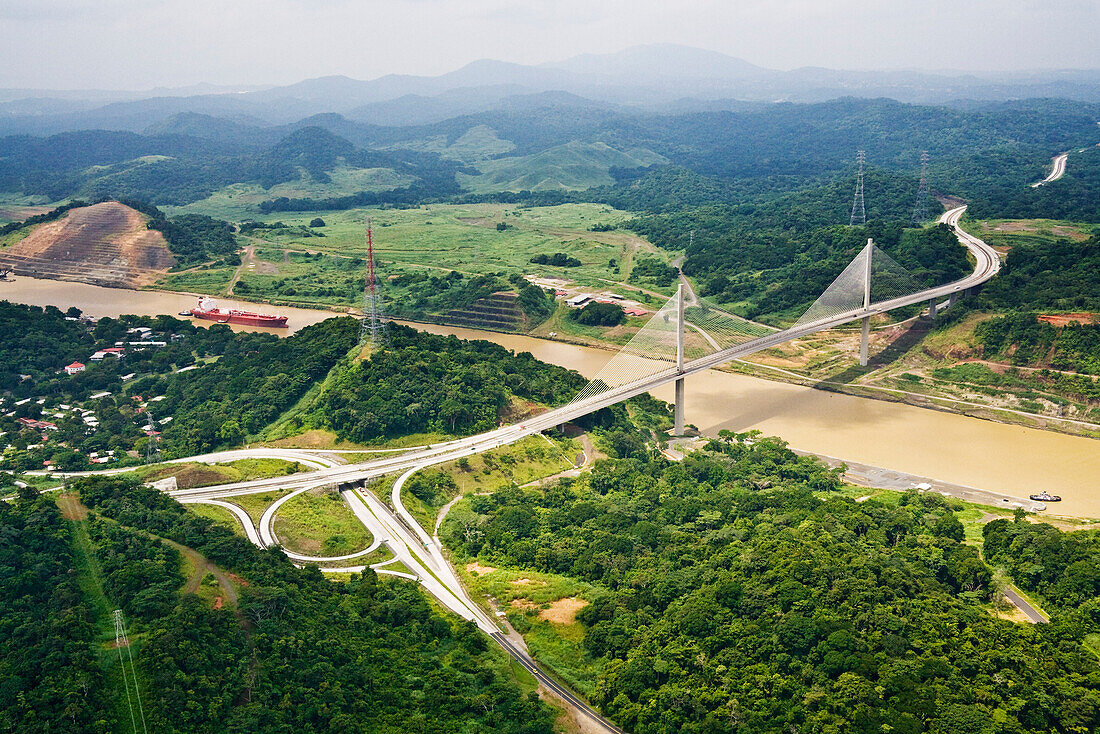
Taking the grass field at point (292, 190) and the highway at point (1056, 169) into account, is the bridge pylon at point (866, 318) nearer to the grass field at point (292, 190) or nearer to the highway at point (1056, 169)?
the highway at point (1056, 169)

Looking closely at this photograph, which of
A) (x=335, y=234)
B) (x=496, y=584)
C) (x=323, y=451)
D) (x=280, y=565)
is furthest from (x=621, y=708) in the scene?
(x=335, y=234)

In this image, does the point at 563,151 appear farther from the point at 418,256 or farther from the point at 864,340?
the point at 864,340

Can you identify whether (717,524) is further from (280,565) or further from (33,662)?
(33,662)

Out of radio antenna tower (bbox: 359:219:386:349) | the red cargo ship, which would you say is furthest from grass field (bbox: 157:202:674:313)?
radio antenna tower (bbox: 359:219:386:349)

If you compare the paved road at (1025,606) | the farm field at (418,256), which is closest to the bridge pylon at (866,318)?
the farm field at (418,256)

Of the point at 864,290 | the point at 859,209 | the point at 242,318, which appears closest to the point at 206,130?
the point at 242,318
